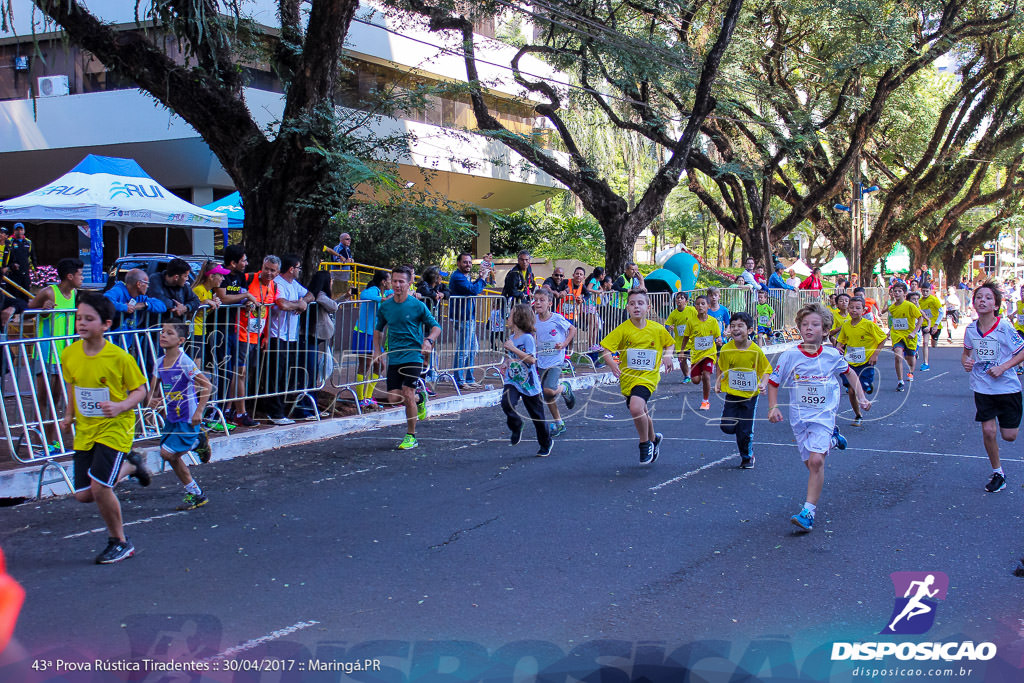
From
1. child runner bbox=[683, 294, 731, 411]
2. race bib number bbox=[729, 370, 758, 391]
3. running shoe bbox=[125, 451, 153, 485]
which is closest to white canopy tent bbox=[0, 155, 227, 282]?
child runner bbox=[683, 294, 731, 411]

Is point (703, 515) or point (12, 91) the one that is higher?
point (12, 91)

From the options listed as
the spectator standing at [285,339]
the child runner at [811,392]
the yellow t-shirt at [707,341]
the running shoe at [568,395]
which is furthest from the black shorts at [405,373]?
the child runner at [811,392]

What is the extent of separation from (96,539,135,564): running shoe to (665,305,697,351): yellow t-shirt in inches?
374

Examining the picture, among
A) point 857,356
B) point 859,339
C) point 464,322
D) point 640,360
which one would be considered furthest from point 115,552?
point 859,339

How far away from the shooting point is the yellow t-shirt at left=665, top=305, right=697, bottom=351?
13700 mm

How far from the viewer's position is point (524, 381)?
9258 millimetres

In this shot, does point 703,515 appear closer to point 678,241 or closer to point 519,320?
point 519,320

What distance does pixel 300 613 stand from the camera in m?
4.68

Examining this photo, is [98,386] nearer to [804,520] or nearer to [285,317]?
[285,317]

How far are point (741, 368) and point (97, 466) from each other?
6133 millimetres

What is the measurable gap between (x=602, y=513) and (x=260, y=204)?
668 centimetres

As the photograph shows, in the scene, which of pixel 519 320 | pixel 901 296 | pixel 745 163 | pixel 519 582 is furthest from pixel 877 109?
pixel 519 582

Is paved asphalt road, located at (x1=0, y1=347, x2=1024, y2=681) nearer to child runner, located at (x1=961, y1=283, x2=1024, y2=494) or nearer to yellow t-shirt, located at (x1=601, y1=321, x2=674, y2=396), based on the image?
child runner, located at (x1=961, y1=283, x2=1024, y2=494)

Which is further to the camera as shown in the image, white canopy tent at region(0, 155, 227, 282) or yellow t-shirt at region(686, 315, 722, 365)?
white canopy tent at region(0, 155, 227, 282)
